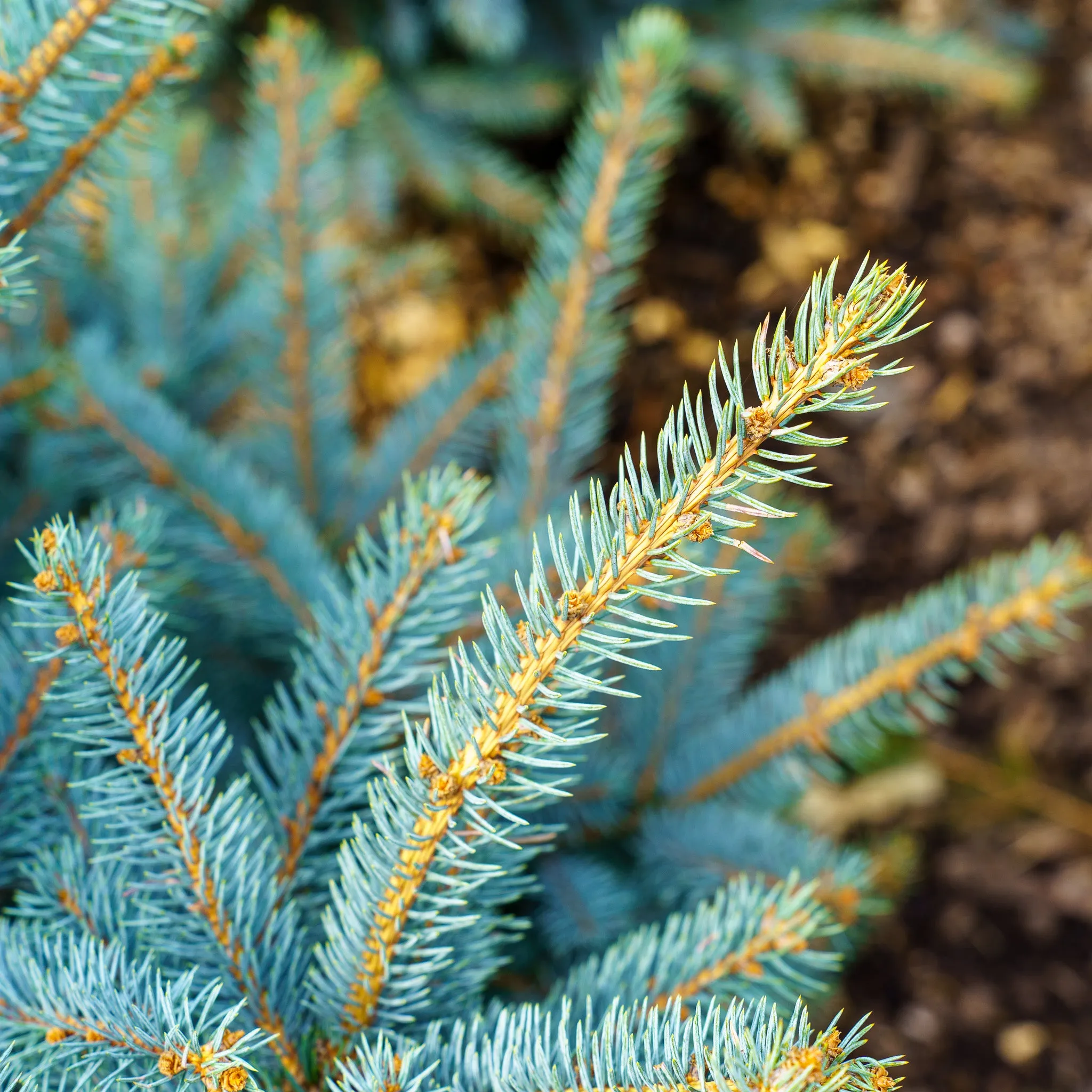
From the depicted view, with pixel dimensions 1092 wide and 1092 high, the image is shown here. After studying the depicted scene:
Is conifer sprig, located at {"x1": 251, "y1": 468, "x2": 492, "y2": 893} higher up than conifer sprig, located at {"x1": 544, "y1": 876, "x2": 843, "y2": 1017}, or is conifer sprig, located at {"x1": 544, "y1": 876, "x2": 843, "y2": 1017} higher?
conifer sprig, located at {"x1": 251, "y1": 468, "x2": 492, "y2": 893}

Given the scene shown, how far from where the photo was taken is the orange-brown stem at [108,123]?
1.92 feet

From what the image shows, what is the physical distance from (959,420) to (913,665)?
95 centimetres

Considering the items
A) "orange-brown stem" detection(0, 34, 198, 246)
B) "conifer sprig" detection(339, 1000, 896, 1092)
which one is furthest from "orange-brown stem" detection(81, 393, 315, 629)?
"conifer sprig" detection(339, 1000, 896, 1092)

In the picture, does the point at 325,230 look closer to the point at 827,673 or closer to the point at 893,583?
the point at 827,673

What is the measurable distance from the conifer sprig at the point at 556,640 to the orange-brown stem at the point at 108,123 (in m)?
0.42

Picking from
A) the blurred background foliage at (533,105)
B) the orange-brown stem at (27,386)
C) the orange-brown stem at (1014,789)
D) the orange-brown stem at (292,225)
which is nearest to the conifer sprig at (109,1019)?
the orange-brown stem at (27,386)

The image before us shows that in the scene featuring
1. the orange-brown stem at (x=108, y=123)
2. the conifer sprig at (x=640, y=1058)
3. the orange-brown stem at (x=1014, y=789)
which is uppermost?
the orange-brown stem at (x=108, y=123)

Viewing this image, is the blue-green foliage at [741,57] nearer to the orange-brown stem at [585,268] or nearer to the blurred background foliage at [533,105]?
the blurred background foliage at [533,105]

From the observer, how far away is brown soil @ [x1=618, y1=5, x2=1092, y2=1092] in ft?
4.09

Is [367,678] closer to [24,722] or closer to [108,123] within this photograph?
[24,722]

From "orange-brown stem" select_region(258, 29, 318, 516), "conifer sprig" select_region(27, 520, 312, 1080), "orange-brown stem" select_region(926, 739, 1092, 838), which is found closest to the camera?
"conifer sprig" select_region(27, 520, 312, 1080)

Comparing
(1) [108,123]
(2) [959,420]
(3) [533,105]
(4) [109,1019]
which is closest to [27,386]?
(1) [108,123]

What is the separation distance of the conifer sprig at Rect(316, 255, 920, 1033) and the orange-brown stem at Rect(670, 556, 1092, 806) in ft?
1.21

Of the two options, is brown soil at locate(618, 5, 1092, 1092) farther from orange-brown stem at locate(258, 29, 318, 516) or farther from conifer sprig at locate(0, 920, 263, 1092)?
conifer sprig at locate(0, 920, 263, 1092)
